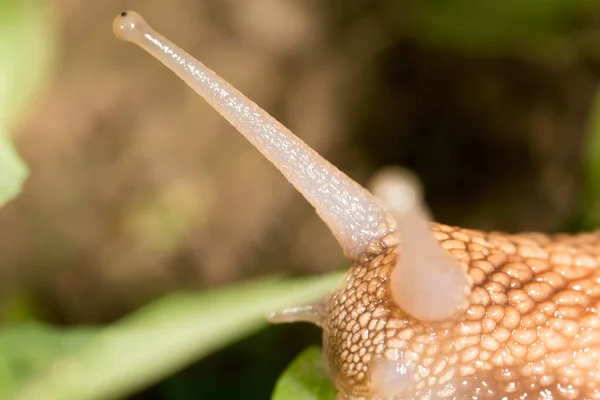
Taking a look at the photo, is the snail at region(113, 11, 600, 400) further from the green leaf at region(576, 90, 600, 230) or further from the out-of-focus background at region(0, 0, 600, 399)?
the out-of-focus background at region(0, 0, 600, 399)

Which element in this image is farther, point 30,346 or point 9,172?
point 30,346

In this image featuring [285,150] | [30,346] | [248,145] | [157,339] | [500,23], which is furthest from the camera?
[248,145]

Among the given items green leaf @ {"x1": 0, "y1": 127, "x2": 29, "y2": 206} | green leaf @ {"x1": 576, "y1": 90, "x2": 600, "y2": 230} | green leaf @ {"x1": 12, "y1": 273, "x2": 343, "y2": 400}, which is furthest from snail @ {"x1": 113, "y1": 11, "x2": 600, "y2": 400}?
green leaf @ {"x1": 576, "y1": 90, "x2": 600, "y2": 230}

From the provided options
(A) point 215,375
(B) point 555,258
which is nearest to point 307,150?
(B) point 555,258

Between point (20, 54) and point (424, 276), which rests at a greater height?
point (20, 54)

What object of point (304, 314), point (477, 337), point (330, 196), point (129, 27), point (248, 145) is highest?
point (248, 145)

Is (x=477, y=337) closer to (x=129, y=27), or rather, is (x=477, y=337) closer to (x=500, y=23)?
(x=129, y=27)

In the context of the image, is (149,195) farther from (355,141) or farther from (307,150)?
(307,150)

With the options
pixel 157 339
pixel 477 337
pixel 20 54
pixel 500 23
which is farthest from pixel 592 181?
pixel 20 54
